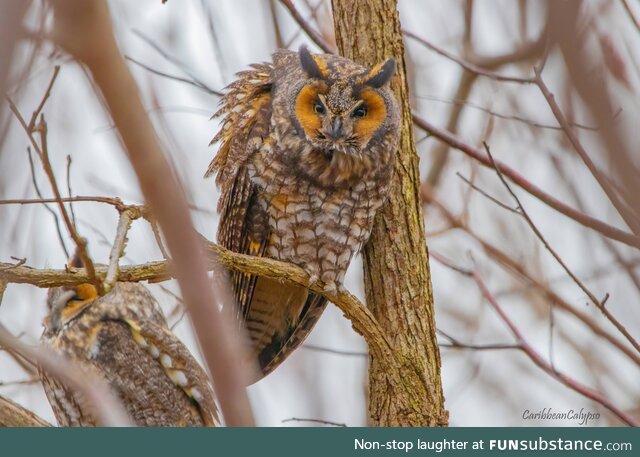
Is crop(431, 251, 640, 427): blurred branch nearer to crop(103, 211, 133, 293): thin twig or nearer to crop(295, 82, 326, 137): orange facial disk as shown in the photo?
crop(295, 82, 326, 137): orange facial disk

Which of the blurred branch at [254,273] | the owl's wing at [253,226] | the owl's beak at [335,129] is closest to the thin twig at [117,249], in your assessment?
the blurred branch at [254,273]

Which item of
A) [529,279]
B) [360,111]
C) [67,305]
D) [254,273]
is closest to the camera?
[254,273]

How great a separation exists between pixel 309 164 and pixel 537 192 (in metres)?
0.92

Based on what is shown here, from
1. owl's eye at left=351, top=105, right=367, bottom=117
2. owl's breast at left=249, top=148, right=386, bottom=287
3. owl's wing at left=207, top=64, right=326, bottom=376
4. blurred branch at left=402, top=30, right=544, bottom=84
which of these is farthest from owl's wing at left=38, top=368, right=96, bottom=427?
blurred branch at left=402, top=30, right=544, bottom=84

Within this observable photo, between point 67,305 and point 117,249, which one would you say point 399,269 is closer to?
point 117,249

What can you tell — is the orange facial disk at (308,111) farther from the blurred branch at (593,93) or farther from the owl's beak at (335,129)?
the blurred branch at (593,93)

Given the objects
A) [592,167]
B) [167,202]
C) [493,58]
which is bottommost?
[167,202]

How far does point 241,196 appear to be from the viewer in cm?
346

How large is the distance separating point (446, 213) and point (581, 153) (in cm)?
206

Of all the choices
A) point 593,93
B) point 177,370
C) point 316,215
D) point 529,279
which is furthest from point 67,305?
point 593,93

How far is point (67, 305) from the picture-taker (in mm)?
4137

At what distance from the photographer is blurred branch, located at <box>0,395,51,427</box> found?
216 centimetres
